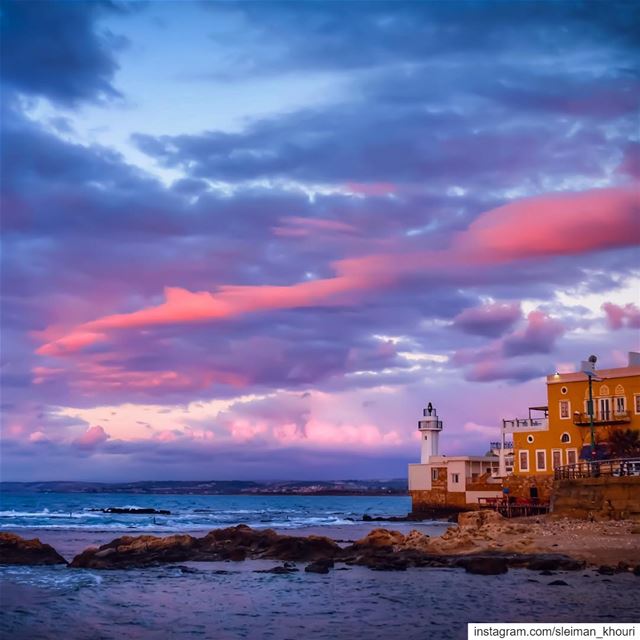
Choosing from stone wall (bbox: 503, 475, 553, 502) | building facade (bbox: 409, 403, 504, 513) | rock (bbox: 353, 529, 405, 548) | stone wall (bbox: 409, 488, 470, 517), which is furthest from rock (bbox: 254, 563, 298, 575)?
stone wall (bbox: 409, 488, 470, 517)

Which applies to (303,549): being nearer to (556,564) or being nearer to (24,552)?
(24,552)

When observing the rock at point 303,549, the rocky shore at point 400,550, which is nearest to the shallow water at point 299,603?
the rocky shore at point 400,550

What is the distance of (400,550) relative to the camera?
32969 millimetres

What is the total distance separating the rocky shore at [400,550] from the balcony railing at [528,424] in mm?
25555

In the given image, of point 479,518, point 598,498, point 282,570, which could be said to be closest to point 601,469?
point 479,518

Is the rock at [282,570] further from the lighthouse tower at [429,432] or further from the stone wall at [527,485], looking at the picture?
the lighthouse tower at [429,432]

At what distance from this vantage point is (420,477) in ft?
253

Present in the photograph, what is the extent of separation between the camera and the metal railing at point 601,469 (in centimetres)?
4109

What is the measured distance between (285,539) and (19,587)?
12203mm

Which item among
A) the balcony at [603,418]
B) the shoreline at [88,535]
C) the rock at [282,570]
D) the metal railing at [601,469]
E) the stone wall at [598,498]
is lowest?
the shoreline at [88,535]

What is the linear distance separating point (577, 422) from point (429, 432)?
23139 millimetres

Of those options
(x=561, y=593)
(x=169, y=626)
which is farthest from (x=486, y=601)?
(x=169, y=626)

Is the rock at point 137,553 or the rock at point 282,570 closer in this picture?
the rock at point 282,570

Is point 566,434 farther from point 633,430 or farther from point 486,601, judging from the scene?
point 486,601
